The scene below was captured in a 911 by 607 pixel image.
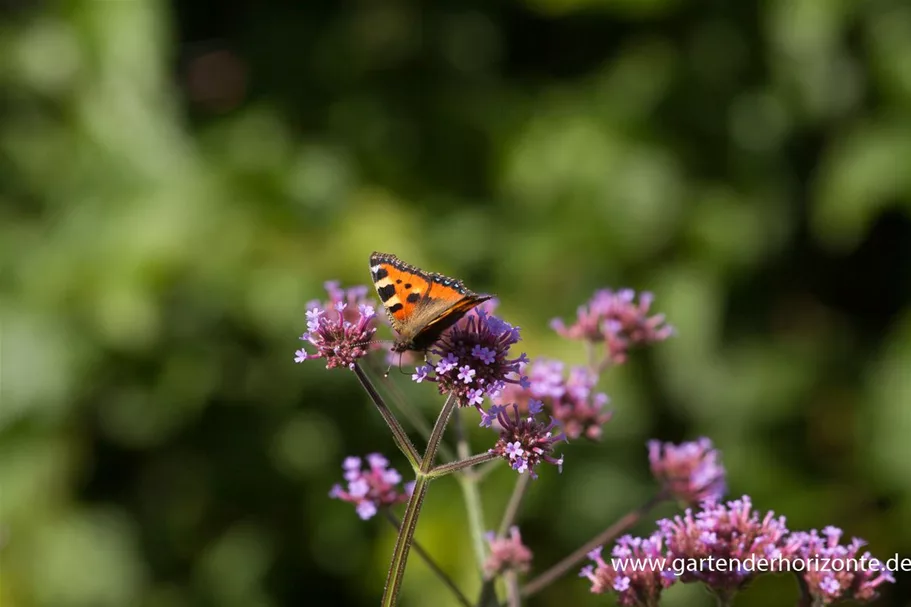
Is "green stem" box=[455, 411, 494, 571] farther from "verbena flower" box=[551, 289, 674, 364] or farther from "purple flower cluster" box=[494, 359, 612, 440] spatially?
"verbena flower" box=[551, 289, 674, 364]

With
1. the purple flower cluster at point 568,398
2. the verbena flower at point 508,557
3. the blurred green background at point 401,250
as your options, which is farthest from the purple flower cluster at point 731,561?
the blurred green background at point 401,250

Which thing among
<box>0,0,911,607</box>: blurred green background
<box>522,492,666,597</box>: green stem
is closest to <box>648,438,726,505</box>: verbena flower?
<box>522,492,666,597</box>: green stem

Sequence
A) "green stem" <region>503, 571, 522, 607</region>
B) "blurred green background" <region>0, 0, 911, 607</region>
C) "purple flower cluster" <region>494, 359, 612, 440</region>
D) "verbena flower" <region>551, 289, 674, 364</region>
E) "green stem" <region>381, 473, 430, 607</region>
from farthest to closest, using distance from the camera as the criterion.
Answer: "blurred green background" <region>0, 0, 911, 607</region>, "verbena flower" <region>551, 289, 674, 364</region>, "purple flower cluster" <region>494, 359, 612, 440</region>, "green stem" <region>503, 571, 522, 607</region>, "green stem" <region>381, 473, 430, 607</region>

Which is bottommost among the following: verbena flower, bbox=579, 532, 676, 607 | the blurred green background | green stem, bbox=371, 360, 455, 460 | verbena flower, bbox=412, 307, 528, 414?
verbena flower, bbox=579, 532, 676, 607

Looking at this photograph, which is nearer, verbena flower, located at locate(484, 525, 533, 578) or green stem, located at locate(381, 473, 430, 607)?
green stem, located at locate(381, 473, 430, 607)

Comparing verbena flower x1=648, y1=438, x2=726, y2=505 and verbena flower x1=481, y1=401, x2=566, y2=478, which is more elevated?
verbena flower x1=648, y1=438, x2=726, y2=505

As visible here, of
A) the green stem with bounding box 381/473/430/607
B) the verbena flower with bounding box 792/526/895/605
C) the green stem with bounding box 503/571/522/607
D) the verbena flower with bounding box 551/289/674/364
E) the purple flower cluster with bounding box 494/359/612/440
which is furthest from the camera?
the verbena flower with bounding box 551/289/674/364

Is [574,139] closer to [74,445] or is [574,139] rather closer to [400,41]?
[400,41]
